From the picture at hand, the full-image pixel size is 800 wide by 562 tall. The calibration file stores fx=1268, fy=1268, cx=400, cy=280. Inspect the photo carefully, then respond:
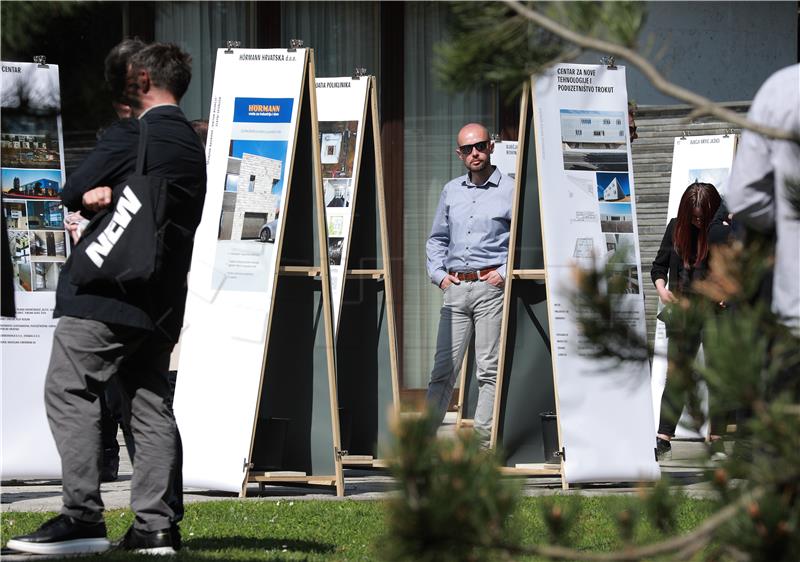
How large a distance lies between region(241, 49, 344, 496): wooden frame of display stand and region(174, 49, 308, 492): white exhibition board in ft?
0.28

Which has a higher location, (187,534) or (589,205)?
(589,205)

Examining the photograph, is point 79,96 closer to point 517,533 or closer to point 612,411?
point 517,533

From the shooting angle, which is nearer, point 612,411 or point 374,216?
point 612,411

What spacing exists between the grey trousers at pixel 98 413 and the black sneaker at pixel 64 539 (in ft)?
0.12

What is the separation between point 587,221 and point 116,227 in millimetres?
3491

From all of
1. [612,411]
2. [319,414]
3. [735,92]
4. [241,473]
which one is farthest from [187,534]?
[735,92]

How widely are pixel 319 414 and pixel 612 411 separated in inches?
67.1

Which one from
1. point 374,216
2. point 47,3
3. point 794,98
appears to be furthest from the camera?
point 374,216

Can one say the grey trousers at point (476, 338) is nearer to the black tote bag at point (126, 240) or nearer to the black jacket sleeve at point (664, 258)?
the black jacket sleeve at point (664, 258)

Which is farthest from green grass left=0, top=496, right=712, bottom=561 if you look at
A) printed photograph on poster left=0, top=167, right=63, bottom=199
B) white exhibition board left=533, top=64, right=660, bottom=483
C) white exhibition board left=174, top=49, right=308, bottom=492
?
printed photograph on poster left=0, top=167, right=63, bottom=199

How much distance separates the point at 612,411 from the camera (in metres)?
7.38

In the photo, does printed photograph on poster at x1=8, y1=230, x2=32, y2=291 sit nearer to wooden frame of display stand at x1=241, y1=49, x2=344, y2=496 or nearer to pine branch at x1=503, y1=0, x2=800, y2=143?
wooden frame of display stand at x1=241, y1=49, x2=344, y2=496

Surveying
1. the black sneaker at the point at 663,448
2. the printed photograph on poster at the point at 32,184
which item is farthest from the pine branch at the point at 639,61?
the black sneaker at the point at 663,448

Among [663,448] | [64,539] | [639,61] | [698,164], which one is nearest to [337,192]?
[663,448]
